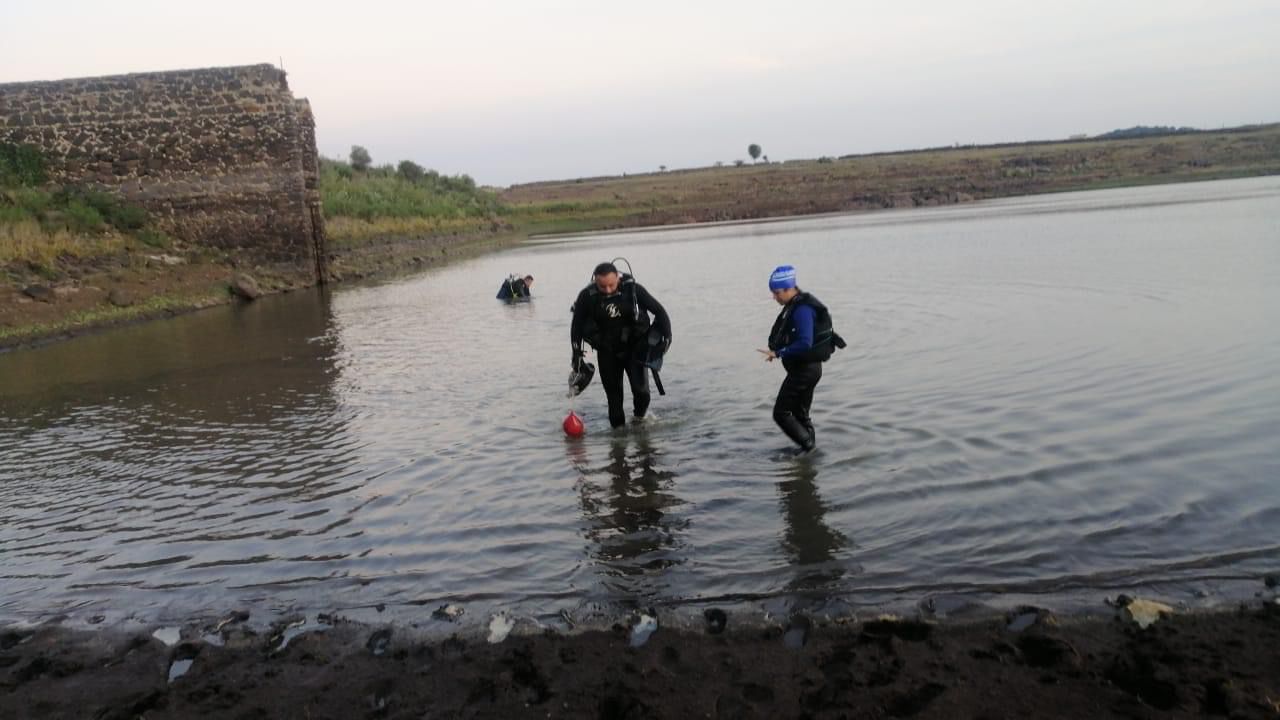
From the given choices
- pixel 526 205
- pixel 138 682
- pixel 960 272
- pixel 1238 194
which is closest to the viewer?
pixel 138 682

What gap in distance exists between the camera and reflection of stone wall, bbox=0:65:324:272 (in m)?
27.0

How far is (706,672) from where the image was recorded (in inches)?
175

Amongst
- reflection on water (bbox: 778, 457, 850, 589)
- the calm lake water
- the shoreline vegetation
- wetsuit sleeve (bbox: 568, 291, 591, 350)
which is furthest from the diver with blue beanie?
the shoreline vegetation

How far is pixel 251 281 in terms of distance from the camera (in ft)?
85.6

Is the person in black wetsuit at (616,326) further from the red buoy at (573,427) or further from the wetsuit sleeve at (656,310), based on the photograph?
the red buoy at (573,427)

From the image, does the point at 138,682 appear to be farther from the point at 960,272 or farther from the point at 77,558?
the point at 960,272

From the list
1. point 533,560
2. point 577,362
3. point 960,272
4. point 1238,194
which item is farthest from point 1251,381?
point 1238,194

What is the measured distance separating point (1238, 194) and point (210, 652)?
46170mm

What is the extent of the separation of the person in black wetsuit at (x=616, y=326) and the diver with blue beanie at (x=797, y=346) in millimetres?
1398

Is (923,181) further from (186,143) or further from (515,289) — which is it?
(186,143)

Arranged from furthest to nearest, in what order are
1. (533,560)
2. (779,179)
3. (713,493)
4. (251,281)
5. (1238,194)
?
1. (779,179)
2. (1238,194)
3. (251,281)
4. (713,493)
5. (533,560)

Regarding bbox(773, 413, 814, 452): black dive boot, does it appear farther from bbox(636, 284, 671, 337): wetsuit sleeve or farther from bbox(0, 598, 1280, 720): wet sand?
bbox(0, 598, 1280, 720): wet sand

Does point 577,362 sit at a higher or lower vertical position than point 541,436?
higher

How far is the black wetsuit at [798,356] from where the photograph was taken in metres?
8.00
